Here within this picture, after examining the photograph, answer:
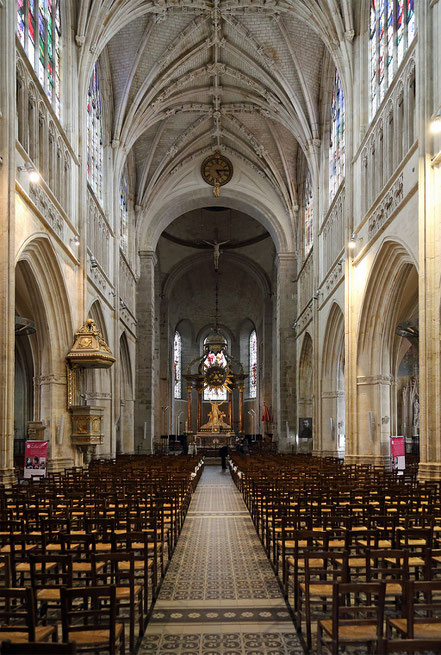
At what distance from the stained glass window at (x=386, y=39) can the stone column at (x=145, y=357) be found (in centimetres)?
2196

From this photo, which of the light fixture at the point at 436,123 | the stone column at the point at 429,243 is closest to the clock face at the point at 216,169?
the stone column at the point at 429,243

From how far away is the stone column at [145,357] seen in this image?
140ft

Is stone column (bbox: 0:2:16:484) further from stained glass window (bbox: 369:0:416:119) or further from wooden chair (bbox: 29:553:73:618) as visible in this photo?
stained glass window (bbox: 369:0:416:119)

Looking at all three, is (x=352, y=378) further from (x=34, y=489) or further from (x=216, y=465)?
(x=216, y=465)

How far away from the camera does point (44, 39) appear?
21.7 m

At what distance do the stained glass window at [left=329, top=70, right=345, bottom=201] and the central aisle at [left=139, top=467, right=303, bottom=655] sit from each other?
2014 centimetres

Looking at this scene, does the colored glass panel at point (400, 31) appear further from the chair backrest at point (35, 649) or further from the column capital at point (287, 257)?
the column capital at point (287, 257)

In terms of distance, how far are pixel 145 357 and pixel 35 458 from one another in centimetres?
2462

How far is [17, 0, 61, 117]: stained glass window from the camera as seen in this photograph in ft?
63.4

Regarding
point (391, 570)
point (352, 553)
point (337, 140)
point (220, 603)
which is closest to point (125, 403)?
point (337, 140)

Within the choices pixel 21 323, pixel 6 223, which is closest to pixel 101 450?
pixel 21 323

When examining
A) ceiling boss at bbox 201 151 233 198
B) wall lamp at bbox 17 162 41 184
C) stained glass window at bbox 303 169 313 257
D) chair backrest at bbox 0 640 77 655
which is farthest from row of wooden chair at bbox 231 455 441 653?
ceiling boss at bbox 201 151 233 198

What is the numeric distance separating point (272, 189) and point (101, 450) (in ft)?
66.7

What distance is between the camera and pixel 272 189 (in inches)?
1693
